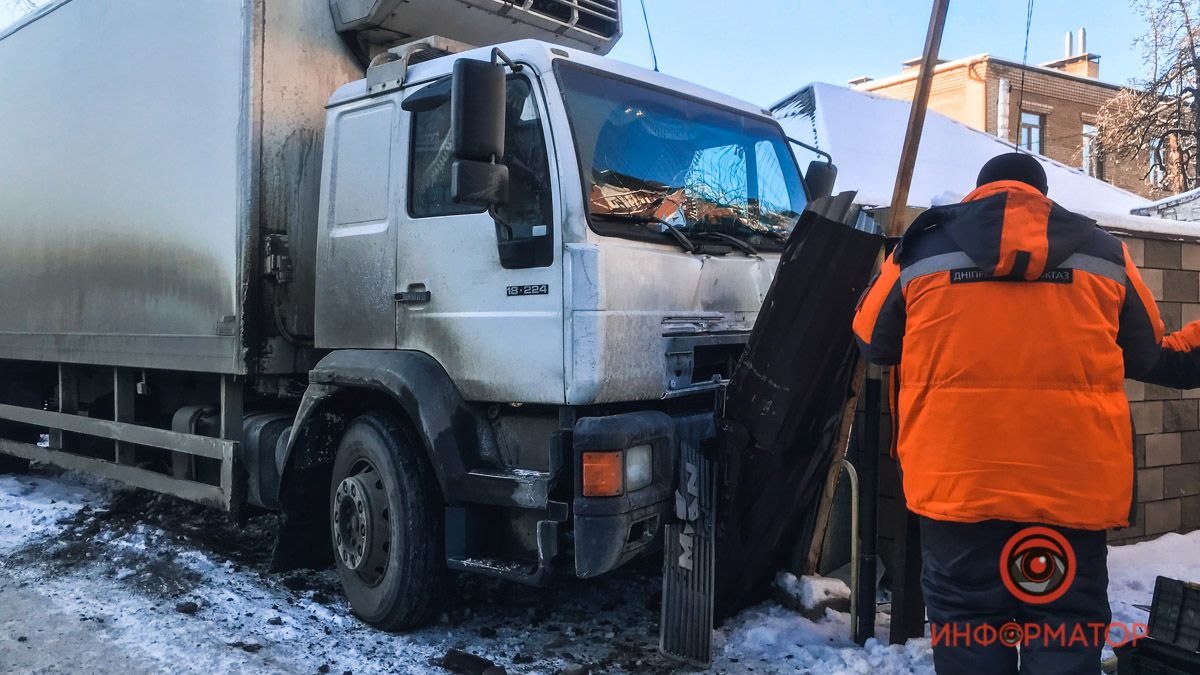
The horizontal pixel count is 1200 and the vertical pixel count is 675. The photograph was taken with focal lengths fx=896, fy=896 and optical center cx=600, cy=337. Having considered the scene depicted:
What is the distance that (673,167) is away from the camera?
404cm

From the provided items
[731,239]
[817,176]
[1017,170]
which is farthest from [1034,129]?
[1017,170]

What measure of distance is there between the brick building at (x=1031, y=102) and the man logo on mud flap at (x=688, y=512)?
2401 cm

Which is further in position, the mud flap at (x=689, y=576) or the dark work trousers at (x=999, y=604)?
the mud flap at (x=689, y=576)

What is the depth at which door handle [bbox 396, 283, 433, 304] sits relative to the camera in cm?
406

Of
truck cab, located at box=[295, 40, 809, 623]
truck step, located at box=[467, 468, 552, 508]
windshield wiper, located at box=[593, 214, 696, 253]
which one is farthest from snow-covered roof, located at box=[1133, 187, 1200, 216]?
truck step, located at box=[467, 468, 552, 508]

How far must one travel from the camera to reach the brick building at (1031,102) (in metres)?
25.3

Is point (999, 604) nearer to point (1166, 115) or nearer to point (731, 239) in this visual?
point (731, 239)

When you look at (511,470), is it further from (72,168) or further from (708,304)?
(72,168)

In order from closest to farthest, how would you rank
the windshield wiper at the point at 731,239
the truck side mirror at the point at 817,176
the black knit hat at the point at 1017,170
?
the black knit hat at the point at 1017,170, the windshield wiper at the point at 731,239, the truck side mirror at the point at 817,176

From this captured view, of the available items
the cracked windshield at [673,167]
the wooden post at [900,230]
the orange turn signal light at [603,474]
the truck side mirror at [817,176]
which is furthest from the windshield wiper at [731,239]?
the orange turn signal light at [603,474]

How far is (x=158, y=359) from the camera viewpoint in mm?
5457

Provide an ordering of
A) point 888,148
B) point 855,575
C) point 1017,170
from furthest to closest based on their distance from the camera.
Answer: point 888,148 < point 855,575 < point 1017,170

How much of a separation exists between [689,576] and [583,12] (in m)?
3.26

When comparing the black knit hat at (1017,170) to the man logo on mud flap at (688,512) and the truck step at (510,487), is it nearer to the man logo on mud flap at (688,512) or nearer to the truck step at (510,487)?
the man logo on mud flap at (688,512)
